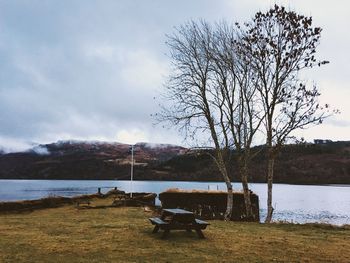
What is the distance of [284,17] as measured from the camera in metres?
23.0

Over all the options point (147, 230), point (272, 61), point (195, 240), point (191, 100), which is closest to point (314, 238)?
point (195, 240)

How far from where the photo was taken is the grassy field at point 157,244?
37.9 feet

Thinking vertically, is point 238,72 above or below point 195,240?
above

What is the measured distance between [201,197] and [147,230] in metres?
27.9

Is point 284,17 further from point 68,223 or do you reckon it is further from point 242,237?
point 68,223

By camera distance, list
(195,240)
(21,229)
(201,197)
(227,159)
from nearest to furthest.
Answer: (195,240)
(21,229)
(227,159)
(201,197)

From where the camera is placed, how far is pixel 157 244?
519 inches

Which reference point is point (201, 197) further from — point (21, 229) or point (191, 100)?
point (21, 229)

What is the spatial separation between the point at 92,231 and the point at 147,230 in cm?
199

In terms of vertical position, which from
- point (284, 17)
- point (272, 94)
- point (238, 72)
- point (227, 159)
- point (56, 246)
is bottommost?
point (56, 246)

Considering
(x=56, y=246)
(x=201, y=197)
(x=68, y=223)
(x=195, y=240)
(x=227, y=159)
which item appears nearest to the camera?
→ (x=56, y=246)

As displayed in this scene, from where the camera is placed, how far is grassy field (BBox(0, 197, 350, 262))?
37.9ft

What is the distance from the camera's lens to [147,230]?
15883mm

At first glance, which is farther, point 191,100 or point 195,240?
point 191,100
